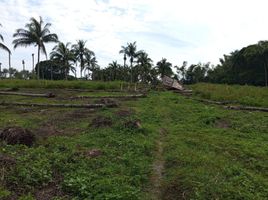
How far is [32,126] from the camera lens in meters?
→ 13.2

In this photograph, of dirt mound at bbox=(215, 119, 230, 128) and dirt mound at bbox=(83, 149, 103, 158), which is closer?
dirt mound at bbox=(83, 149, 103, 158)

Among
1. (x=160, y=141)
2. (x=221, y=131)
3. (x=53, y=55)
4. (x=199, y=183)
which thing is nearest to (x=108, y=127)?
(x=160, y=141)

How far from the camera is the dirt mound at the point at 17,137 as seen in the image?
978cm

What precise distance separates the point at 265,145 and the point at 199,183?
4.58 m

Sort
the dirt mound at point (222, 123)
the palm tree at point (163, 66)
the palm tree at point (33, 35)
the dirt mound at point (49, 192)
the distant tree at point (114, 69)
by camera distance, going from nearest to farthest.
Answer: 1. the dirt mound at point (49, 192)
2. the dirt mound at point (222, 123)
3. the palm tree at point (33, 35)
4. the palm tree at point (163, 66)
5. the distant tree at point (114, 69)

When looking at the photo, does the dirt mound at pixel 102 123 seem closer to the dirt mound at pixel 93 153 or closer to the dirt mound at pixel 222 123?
the dirt mound at pixel 93 153

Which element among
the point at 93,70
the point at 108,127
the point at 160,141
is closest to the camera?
the point at 160,141

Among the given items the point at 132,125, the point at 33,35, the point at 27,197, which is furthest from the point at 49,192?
the point at 33,35

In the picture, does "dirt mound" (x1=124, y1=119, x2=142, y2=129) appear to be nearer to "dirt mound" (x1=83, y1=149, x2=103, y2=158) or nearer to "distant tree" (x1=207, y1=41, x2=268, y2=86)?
"dirt mound" (x1=83, y1=149, x2=103, y2=158)

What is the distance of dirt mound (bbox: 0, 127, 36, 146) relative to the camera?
32.1 feet

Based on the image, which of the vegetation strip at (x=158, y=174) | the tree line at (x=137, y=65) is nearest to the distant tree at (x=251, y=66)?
the tree line at (x=137, y=65)

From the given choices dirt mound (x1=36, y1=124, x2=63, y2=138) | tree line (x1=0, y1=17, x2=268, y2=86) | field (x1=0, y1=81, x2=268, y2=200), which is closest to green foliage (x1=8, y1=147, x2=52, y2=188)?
field (x1=0, y1=81, x2=268, y2=200)

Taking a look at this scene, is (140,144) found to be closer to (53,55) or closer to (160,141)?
(160,141)

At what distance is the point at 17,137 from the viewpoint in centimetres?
984
